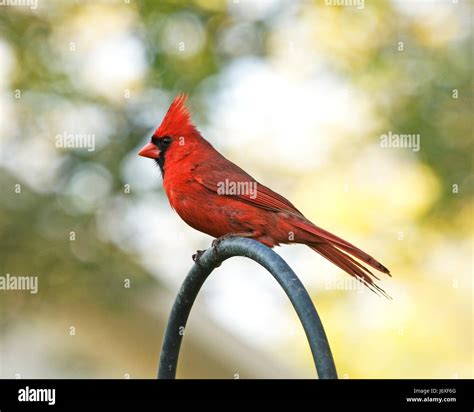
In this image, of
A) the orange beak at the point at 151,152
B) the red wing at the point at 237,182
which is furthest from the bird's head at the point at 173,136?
the red wing at the point at 237,182

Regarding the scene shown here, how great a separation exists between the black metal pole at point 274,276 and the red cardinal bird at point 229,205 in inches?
14.7

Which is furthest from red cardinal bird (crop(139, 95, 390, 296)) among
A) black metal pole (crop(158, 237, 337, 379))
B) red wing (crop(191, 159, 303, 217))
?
black metal pole (crop(158, 237, 337, 379))

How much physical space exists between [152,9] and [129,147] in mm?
995

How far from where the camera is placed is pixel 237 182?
3055mm

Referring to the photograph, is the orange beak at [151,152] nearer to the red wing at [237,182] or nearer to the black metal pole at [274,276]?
the red wing at [237,182]

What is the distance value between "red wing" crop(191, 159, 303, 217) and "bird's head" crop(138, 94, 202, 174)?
0.66 ft

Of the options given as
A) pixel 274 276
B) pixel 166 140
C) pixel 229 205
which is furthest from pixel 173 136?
pixel 274 276

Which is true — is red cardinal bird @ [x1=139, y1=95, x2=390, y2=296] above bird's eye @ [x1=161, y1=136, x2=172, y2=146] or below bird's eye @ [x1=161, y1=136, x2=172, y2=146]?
below

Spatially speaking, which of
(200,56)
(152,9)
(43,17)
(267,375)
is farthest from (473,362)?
(43,17)

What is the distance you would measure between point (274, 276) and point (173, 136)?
1.49 meters

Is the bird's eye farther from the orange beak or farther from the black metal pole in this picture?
the black metal pole

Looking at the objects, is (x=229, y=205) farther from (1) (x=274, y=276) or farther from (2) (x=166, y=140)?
(1) (x=274, y=276)

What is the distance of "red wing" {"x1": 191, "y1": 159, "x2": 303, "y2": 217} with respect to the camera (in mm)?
2915
